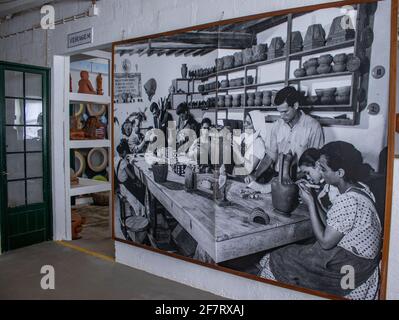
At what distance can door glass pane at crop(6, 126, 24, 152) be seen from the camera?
14.5 ft

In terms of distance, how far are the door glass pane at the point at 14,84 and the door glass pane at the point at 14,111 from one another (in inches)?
3.3

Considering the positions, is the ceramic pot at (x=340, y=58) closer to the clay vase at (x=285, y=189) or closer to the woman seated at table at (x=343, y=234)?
the woman seated at table at (x=343, y=234)

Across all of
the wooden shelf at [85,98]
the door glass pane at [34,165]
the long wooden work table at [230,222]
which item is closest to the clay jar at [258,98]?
the long wooden work table at [230,222]

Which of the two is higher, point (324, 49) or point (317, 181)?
point (324, 49)

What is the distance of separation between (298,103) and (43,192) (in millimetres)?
3502

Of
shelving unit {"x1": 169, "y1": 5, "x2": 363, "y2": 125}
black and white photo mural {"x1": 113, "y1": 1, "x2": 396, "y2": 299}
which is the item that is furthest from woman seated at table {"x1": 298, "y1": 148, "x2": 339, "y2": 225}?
shelving unit {"x1": 169, "y1": 5, "x2": 363, "y2": 125}

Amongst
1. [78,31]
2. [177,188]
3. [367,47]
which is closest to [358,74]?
[367,47]

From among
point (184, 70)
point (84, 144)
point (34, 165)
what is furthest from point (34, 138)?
point (184, 70)

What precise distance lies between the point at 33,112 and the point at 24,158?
580 mm

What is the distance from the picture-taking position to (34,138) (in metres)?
4.57

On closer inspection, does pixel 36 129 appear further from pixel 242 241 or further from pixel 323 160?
pixel 323 160

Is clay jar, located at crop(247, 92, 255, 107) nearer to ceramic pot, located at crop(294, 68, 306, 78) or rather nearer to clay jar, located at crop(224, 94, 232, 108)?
clay jar, located at crop(224, 94, 232, 108)

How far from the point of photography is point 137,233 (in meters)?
3.63

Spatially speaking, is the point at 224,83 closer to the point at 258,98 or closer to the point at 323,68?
the point at 258,98
